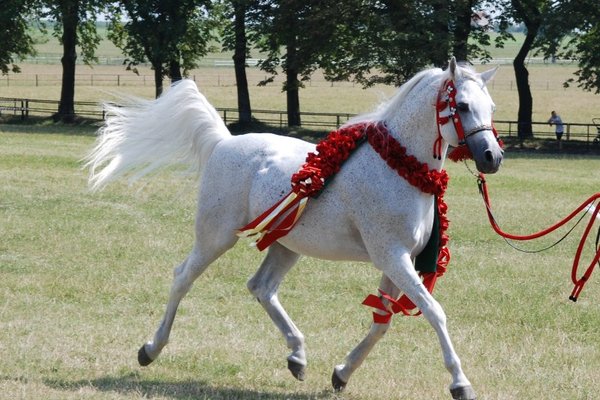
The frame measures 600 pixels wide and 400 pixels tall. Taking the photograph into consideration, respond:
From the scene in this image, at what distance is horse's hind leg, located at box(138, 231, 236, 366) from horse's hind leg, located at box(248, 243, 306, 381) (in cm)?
39

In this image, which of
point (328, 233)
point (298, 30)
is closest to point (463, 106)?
point (328, 233)

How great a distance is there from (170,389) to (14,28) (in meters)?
46.4

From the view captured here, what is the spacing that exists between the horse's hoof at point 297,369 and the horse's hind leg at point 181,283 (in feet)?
3.32

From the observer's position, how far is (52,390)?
7367 millimetres

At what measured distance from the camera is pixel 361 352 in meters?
7.80

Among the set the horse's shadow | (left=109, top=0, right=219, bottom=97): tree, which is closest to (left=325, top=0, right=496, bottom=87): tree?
(left=109, top=0, right=219, bottom=97): tree

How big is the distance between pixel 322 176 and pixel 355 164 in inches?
9.8

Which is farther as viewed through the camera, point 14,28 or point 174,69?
point 14,28

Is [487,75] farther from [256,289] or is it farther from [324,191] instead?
[256,289]

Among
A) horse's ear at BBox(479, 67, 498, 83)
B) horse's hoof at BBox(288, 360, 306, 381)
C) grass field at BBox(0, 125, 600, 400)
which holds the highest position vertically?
horse's ear at BBox(479, 67, 498, 83)

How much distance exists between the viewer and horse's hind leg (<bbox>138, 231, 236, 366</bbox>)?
8.34m

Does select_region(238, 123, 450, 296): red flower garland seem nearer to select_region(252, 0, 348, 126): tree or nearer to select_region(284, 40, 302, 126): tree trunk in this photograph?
select_region(252, 0, 348, 126): tree

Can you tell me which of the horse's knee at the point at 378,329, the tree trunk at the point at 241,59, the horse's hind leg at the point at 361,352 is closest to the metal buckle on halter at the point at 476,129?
the horse's hind leg at the point at 361,352

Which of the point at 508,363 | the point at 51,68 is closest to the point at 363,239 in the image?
the point at 508,363
